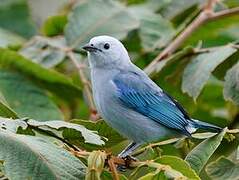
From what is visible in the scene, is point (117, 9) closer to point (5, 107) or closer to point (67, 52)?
point (67, 52)

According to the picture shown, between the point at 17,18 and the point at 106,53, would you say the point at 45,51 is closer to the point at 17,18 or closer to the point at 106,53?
the point at 106,53

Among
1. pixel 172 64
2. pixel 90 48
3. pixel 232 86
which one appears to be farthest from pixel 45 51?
pixel 232 86

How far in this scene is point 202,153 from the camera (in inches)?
101

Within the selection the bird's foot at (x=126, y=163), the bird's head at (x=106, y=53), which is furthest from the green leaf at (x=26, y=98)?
the bird's foot at (x=126, y=163)

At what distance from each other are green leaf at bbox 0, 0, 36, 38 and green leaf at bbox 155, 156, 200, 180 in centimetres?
287

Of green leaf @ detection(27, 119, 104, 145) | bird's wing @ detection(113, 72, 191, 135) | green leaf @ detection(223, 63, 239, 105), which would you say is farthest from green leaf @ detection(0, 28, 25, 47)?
green leaf @ detection(27, 119, 104, 145)

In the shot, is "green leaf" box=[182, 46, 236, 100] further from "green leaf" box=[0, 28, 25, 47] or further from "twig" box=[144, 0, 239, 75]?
"green leaf" box=[0, 28, 25, 47]

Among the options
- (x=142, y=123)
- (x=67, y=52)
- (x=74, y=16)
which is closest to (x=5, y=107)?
(x=142, y=123)

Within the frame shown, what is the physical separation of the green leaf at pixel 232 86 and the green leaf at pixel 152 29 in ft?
2.99

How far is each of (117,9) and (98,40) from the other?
2.42ft

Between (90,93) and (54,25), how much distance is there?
2.75ft

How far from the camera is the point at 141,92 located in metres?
3.32

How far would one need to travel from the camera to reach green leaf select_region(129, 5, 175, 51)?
4078mm

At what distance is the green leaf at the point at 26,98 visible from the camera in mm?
3604
